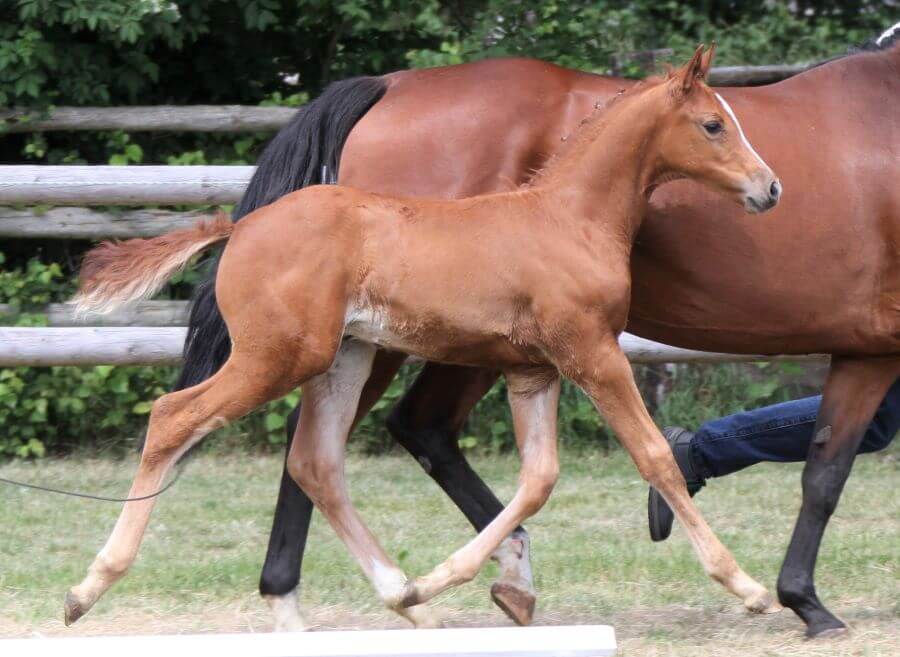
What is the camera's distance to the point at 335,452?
404 centimetres

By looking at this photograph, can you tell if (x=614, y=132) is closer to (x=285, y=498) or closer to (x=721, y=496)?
(x=285, y=498)

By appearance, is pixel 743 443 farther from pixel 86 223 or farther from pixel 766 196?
pixel 86 223

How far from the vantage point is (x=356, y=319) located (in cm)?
364

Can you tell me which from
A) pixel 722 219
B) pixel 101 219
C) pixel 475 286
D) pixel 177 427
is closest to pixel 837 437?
pixel 722 219

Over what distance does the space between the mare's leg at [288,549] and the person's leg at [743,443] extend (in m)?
1.16

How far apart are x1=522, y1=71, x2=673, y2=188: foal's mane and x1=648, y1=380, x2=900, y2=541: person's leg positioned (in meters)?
1.30

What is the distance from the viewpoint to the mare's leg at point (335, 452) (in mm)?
4000

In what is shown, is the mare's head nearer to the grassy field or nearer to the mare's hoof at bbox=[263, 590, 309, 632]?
the grassy field

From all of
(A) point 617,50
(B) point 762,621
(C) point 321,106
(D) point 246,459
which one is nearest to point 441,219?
(C) point 321,106

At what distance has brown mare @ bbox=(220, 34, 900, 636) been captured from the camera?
13.7 ft

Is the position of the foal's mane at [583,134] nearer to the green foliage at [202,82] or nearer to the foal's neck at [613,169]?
the foal's neck at [613,169]

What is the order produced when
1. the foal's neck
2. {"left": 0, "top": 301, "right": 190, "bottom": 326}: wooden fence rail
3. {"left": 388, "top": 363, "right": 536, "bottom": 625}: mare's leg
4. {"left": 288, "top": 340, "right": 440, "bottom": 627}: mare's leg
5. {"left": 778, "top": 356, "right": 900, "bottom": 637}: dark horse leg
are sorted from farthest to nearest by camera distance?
1. {"left": 0, "top": 301, "right": 190, "bottom": 326}: wooden fence rail
2. {"left": 388, "top": 363, "right": 536, "bottom": 625}: mare's leg
3. {"left": 778, "top": 356, "right": 900, "bottom": 637}: dark horse leg
4. {"left": 288, "top": 340, "right": 440, "bottom": 627}: mare's leg
5. the foal's neck

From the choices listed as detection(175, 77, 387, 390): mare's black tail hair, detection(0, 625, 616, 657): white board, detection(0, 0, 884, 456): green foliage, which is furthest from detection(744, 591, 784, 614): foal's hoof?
detection(0, 0, 884, 456): green foliage

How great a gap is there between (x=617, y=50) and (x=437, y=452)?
415 cm
